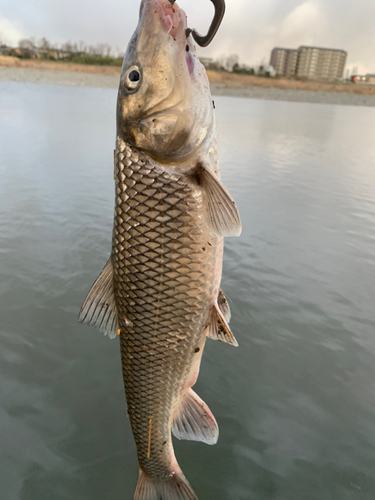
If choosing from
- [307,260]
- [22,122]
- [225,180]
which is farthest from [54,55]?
[307,260]

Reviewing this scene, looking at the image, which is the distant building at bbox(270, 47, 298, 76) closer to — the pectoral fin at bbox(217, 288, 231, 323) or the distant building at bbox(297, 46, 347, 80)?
the distant building at bbox(297, 46, 347, 80)

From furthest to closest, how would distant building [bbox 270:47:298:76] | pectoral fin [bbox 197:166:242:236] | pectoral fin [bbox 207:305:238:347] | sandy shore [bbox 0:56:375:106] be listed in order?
distant building [bbox 270:47:298:76], sandy shore [bbox 0:56:375:106], pectoral fin [bbox 207:305:238:347], pectoral fin [bbox 197:166:242:236]

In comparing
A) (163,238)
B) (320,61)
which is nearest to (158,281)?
(163,238)

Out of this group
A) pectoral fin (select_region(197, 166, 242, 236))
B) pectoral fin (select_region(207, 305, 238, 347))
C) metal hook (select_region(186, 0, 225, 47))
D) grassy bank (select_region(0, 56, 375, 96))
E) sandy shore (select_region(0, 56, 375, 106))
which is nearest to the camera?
metal hook (select_region(186, 0, 225, 47))

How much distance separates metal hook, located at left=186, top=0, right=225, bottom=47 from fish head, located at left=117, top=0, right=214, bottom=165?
0.12 feet

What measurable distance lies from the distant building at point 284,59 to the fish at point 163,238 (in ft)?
341

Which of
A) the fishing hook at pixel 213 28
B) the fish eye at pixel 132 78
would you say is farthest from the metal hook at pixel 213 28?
the fish eye at pixel 132 78

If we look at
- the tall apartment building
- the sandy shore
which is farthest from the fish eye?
the tall apartment building

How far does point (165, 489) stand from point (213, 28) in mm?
2098

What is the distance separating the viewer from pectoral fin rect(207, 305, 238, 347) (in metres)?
1.56

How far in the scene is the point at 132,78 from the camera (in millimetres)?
1377

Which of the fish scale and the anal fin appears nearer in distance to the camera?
the fish scale

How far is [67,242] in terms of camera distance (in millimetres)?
4465

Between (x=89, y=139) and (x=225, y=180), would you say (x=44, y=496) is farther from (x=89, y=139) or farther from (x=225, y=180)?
(x=89, y=139)
